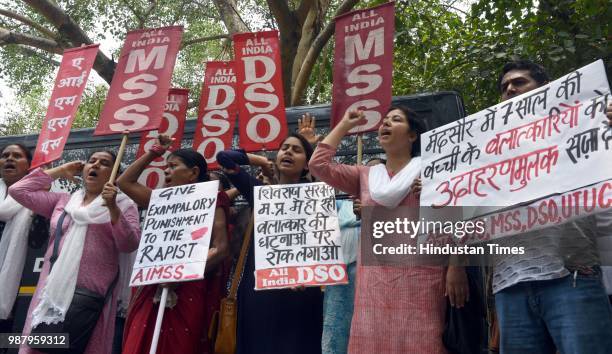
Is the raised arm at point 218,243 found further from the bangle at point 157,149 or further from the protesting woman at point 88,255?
the bangle at point 157,149

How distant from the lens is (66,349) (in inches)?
138

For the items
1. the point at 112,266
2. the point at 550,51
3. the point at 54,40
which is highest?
the point at 54,40

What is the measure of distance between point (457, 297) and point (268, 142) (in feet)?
6.67

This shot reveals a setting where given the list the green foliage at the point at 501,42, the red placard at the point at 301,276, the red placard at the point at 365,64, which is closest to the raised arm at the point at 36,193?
the red placard at the point at 301,276

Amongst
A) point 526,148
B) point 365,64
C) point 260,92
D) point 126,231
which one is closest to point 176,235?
point 126,231

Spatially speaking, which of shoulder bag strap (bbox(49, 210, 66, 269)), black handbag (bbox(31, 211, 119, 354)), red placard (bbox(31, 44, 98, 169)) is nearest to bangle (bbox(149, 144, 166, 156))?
shoulder bag strap (bbox(49, 210, 66, 269))

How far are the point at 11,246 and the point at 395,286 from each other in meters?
2.68

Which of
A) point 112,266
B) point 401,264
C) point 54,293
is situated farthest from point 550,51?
point 54,293

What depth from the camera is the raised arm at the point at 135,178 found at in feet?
13.0

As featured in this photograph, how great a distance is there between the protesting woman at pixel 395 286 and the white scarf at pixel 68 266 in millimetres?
1488

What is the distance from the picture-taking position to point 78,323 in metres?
3.53

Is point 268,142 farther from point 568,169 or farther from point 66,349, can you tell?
point 568,169

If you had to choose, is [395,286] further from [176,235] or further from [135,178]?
[135,178]

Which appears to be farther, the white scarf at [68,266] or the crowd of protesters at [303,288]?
the white scarf at [68,266]
